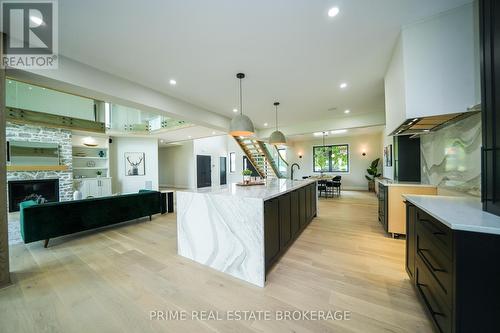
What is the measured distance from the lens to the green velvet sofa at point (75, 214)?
2.98 m

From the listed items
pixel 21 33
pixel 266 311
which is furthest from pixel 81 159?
pixel 266 311

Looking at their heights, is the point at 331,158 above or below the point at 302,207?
above

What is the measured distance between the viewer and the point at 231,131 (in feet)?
10.2

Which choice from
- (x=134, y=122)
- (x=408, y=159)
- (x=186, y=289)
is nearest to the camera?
(x=186, y=289)

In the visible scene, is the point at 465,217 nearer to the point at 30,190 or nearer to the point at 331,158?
the point at 30,190

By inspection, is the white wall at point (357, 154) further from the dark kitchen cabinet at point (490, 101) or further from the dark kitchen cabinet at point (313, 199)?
the dark kitchen cabinet at point (490, 101)

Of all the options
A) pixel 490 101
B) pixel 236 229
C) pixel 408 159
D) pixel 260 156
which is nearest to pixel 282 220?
pixel 236 229

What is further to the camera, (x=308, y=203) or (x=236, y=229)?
(x=308, y=203)

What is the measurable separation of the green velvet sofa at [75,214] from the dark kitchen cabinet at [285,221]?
11.9ft

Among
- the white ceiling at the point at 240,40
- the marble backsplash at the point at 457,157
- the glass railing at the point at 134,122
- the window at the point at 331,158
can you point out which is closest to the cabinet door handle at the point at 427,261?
the marble backsplash at the point at 457,157

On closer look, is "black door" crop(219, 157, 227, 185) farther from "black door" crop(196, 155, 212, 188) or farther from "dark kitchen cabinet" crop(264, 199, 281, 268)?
"dark kitchen cabinet" crop(264, 199, 281, 268)

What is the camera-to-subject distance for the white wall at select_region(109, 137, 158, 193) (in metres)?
7.98

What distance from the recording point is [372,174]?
8562 millimetres

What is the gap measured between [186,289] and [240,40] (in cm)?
306
